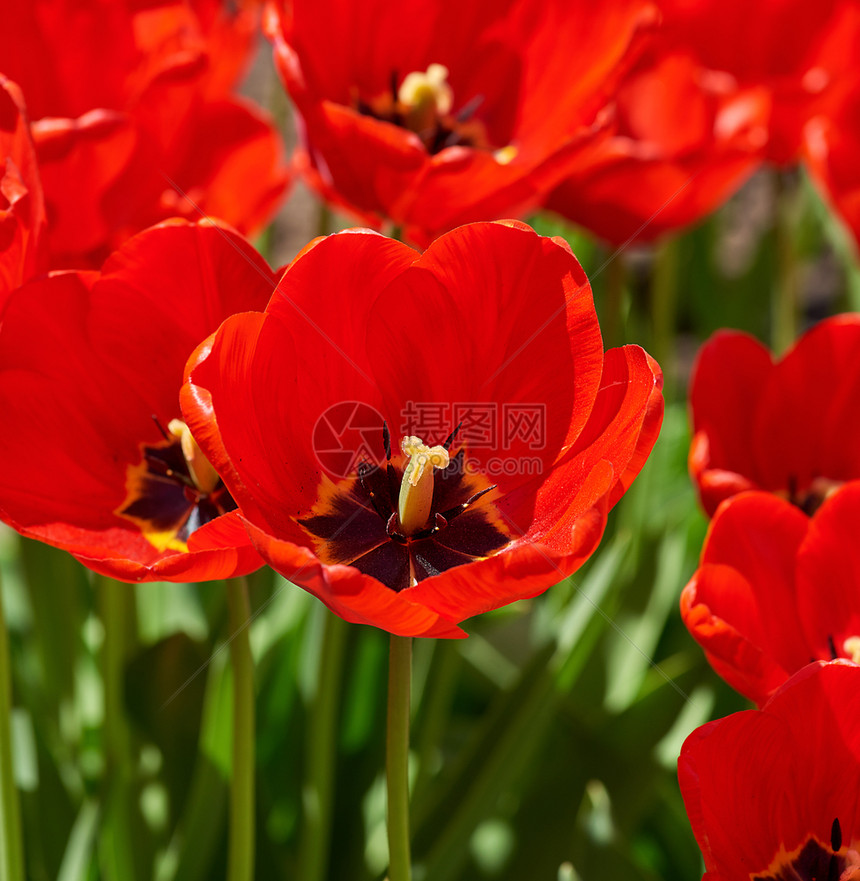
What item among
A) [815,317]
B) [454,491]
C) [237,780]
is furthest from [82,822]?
[815,317]

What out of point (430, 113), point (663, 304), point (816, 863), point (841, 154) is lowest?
point (663, 304)

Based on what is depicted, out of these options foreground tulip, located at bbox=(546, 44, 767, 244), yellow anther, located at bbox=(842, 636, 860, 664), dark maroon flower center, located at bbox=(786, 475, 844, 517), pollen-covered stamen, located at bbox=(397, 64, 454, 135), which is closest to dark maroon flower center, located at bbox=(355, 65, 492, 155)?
pollen-covered stamen, located at bbox=(397, 64, 454, 135)

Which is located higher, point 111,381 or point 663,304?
point 111,381

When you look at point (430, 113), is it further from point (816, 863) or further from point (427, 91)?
point (816, 863)

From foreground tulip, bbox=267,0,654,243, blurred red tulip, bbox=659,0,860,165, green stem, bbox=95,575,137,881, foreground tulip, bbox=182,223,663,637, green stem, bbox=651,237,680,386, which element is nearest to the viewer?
foreground tulip, bbox=182,223,663,637

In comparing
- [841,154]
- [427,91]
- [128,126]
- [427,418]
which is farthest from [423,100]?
[841,154]

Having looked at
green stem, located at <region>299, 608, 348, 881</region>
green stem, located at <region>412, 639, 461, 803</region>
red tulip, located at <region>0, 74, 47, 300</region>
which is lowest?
green stem, located at <region>412, 639, 461, 803</region>

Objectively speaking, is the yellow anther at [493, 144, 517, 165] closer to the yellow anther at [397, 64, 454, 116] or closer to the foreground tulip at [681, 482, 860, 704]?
the yellow anther at [397, 64, 454, 116]

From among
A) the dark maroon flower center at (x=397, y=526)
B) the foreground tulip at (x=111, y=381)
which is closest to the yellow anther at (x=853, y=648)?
the dark maroon flower center at (x=397, y=526)
